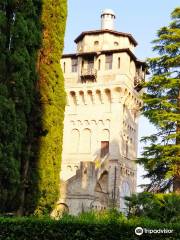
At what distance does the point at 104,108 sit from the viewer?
4184 centimetres

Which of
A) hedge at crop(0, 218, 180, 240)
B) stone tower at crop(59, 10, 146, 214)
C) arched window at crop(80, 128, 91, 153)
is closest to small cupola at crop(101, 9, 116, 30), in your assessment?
stone tower at crop(59, 10, 146, 214)

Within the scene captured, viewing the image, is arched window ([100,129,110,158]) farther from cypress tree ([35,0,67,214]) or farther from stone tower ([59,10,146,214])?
cypress tree ([35,0,67,214])

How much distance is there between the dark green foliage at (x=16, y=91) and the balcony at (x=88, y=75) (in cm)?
2624

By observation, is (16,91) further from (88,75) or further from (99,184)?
(88,75)

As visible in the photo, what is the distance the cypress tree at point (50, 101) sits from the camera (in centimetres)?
1689

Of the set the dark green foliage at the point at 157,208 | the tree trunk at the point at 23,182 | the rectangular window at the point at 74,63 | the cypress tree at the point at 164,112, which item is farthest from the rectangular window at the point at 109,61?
the dark green foliage at the point at 157,208

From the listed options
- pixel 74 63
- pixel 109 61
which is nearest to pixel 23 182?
pixel 109 61

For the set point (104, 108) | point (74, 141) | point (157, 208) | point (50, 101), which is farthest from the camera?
point (74, 141)

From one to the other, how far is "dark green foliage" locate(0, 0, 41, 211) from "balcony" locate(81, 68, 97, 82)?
26.2 metres

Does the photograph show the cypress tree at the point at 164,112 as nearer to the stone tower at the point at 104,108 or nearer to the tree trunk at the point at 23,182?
the tree trunk at the point at 23,182

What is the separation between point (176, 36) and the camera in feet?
73.8

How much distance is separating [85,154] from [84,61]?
7970 mm

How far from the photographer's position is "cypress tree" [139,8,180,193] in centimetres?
2036

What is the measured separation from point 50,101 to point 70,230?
23.8 feet
